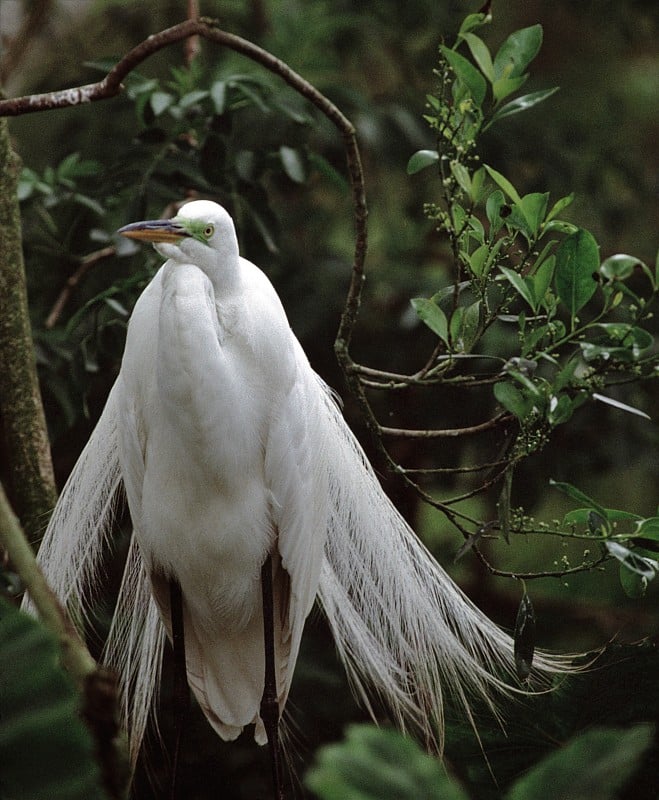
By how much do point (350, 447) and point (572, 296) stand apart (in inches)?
21.9

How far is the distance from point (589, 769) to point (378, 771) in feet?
0.48

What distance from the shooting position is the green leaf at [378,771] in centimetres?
60

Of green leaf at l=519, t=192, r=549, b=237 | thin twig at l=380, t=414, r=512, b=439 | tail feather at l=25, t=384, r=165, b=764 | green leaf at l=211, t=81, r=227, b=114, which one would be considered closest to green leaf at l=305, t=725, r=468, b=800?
thin twig at l=380, t=414, r=512, b=439

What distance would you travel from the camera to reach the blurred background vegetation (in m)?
1.63

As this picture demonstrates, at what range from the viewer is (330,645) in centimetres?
193

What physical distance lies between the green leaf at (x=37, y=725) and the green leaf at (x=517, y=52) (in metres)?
0.75

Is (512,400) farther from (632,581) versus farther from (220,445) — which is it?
(220,445)

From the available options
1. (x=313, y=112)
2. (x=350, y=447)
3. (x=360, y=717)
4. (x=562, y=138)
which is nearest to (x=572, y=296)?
(x=350, y=447)

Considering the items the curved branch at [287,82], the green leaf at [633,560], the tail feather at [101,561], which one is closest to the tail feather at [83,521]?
the tail feather at [101,561]

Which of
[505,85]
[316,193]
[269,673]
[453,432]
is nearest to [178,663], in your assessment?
[269,673]

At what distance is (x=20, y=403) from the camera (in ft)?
4.68

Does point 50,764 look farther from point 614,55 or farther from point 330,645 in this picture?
point 614,55

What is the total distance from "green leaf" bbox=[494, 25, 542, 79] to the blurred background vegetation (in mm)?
606

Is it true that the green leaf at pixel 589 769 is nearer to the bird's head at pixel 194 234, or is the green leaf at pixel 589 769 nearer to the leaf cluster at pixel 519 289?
the leaf cluster at pixel 519 289
